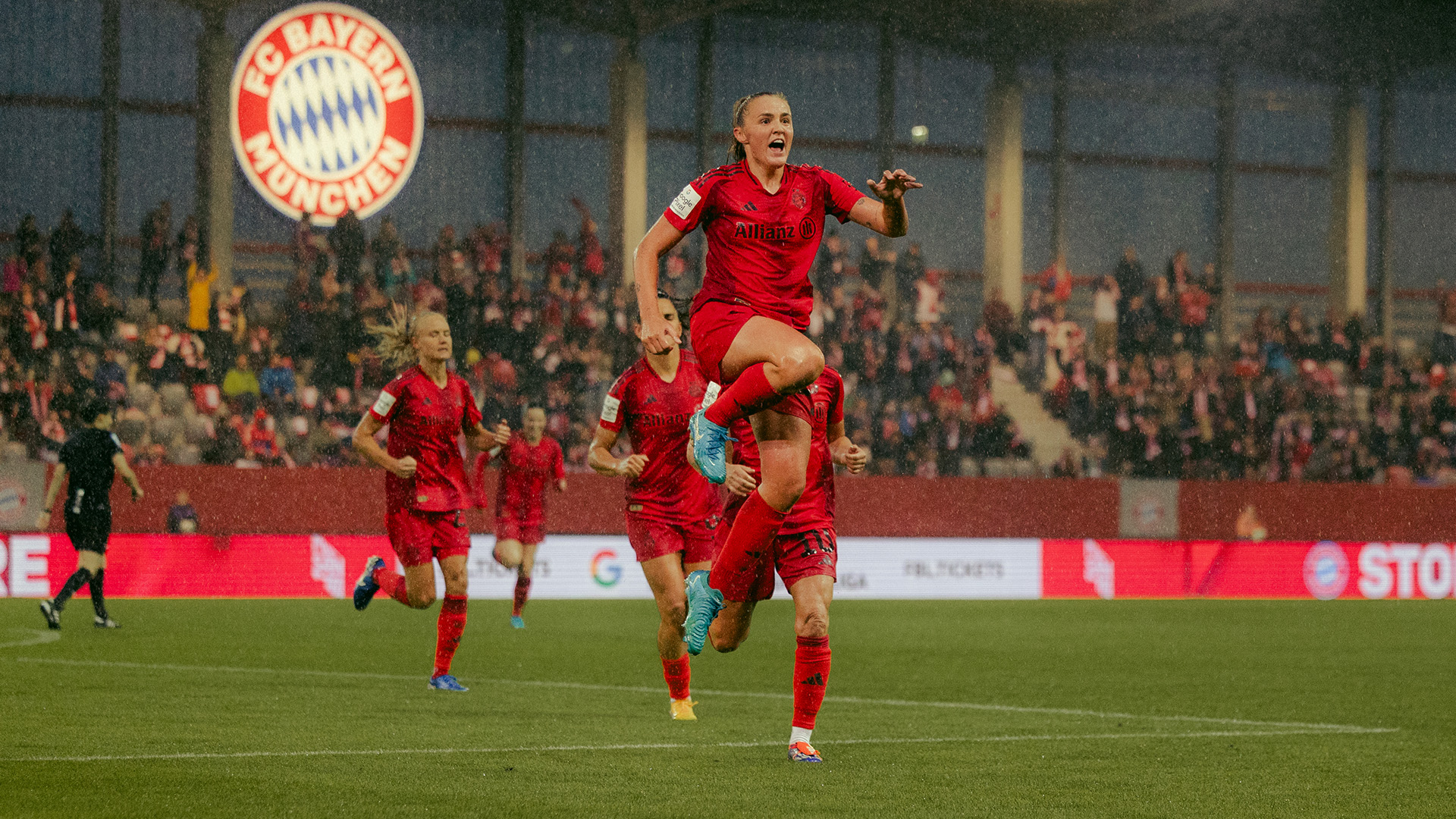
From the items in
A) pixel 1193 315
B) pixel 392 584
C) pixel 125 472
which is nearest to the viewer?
pixel 392 584

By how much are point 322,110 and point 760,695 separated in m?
19.5

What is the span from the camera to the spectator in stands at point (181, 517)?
20.5 m

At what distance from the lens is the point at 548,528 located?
73.8 feet

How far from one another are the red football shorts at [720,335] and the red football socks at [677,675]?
7.80ft

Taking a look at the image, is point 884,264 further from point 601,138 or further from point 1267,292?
point 1267,292

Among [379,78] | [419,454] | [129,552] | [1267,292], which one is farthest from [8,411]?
[1267,292]

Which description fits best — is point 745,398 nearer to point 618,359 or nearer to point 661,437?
point 661,437

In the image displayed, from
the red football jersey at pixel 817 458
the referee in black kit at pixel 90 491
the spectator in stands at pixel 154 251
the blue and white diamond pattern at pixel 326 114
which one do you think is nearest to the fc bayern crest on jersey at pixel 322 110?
the blue and white diamond pattern at pixel 326 114

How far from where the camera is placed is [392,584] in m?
→ 10.3

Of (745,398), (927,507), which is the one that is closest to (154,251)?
(927,507)

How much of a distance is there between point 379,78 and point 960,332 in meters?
11.7

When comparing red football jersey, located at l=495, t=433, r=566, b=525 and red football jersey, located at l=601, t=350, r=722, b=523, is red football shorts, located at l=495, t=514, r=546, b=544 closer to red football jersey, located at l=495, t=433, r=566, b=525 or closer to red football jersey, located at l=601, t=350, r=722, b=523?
red football jersey, located at l=495, t=433, r=566, b=525

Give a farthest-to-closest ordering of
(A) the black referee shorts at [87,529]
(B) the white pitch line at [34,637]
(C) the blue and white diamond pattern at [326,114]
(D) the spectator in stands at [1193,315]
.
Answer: (D) the spectator in stands at [1193,315] < (C) the blue and white diamond pattern at [326,114] < (A) the black referee shorts at [87,529] < (B) the white pitch line at [34,637]

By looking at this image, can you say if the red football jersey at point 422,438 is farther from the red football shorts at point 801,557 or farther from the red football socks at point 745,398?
the red football socks at point 745,398
